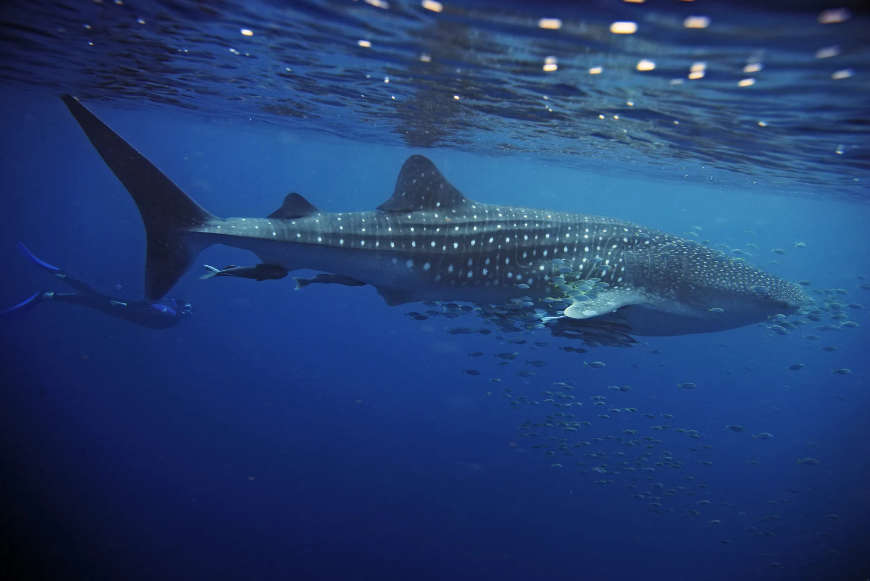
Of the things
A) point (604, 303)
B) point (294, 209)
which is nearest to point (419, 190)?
point (294, 209)

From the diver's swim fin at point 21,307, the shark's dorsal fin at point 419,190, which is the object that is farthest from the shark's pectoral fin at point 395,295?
the diver's swim fin at point 21,307

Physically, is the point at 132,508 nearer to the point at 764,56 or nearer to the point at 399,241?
the point at 399,241

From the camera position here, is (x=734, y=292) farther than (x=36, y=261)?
No

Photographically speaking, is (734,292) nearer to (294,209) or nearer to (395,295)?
(395,295)

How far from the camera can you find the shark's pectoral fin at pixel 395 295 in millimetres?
7547

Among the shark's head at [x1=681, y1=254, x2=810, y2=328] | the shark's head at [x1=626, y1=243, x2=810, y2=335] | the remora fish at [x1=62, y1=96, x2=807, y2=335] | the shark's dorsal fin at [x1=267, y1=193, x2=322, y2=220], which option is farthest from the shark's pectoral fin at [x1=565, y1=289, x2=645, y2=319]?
the shark's dorsal fin at [x1=267, y1=193, x2=322, y2=220]

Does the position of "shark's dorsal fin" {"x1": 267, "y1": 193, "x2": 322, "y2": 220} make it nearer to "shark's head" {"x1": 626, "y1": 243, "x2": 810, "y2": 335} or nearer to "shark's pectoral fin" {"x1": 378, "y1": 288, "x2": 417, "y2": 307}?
"shark's pectoral fin" {"x1": 378, "y1": 288, "x2": 417, "y2": 307}

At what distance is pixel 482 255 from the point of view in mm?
7602

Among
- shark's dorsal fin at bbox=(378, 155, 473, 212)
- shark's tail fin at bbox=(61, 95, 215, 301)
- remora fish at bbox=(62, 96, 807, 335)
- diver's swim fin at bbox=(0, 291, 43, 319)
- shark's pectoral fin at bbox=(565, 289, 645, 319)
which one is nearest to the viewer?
shark's tail fin at bbox=(61, 95, 215, 301)

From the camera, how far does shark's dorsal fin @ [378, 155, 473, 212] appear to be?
750 cm

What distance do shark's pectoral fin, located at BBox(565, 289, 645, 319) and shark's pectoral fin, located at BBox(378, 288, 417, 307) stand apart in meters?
2.55

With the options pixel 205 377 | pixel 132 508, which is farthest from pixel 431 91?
pixel 205 377

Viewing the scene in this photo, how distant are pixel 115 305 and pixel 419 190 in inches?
574

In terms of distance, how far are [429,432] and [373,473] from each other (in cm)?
620
